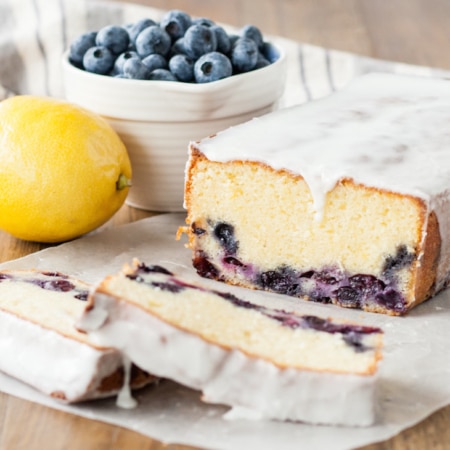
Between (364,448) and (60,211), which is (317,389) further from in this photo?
(60,211)

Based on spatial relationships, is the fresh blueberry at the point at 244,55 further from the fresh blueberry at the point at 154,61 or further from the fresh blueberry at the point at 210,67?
the fresh blueberry at the point at 154,61

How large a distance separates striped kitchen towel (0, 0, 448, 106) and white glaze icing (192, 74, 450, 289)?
1.21 m

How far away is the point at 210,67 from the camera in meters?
3.41

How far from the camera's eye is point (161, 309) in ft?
7.48

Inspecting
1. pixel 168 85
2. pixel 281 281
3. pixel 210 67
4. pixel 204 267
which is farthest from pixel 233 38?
pixel 281 281

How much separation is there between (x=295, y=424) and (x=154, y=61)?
5.42 feet

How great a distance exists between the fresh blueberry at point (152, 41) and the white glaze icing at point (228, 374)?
4.80 feet

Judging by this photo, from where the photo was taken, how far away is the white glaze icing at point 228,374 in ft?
7.25

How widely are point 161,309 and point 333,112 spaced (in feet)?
4.30

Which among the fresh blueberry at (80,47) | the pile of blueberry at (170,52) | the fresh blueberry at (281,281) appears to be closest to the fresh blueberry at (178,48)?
the pile of blueberry at (170,52)

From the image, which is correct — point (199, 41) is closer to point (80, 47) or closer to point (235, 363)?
point (80, 47)

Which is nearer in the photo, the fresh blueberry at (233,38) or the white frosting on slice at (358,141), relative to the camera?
the white frosting on slice at (358,141)

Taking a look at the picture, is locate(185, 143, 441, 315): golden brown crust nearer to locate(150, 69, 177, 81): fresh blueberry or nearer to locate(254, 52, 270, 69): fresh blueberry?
locate(150, 69, 177, 81): fresh blueberry

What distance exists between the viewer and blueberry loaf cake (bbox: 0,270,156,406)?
A: 7.48 feet
